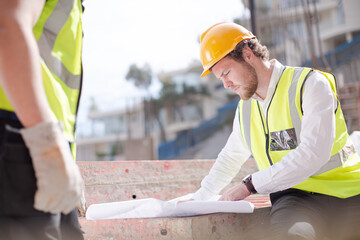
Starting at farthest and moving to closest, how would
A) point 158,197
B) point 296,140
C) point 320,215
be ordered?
point 158,197, point 296,140, point 320,215

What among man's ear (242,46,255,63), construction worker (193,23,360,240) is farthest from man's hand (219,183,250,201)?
man's ear (242,46,255,63)

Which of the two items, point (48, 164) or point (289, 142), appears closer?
Result: point (48, 164)

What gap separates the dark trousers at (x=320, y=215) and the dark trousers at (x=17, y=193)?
1516mm

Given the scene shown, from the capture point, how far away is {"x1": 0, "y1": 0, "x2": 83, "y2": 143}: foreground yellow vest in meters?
1.27

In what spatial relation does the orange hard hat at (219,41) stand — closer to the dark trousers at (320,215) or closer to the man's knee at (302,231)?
the dark trousers at (320,215)

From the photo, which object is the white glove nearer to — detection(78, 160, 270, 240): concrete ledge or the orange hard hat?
detection(78, 160, 270, 240): concrete ledge

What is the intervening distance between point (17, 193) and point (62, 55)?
20.4 inches

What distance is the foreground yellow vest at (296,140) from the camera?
2500 mm

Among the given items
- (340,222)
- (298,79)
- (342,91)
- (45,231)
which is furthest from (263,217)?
(342,91)

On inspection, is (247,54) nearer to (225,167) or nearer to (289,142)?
(289,142)

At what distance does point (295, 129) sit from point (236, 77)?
60 centimetres

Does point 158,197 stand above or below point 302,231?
below

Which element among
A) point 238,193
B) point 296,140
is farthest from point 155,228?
point 296,140

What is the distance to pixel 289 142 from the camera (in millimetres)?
2643
